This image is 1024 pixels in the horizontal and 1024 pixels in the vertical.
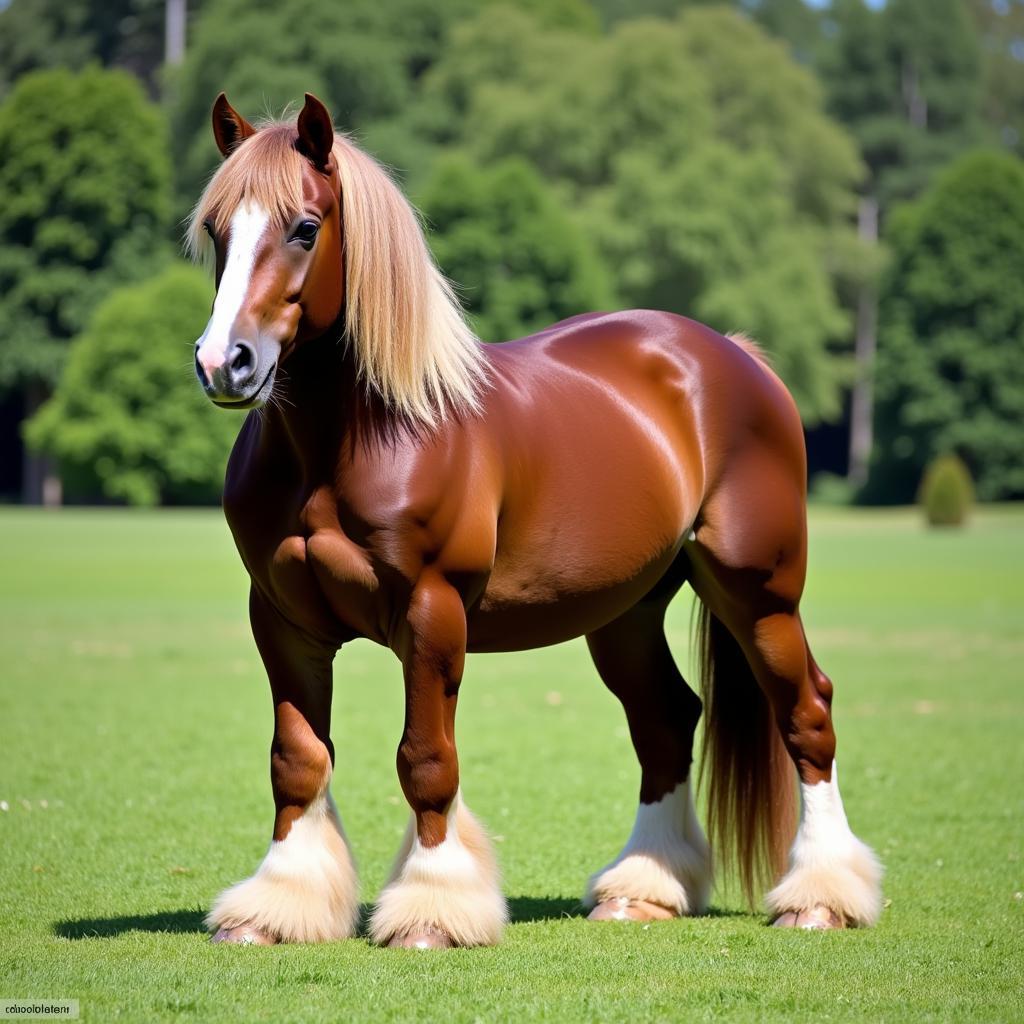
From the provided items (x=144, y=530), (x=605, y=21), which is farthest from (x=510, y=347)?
(x=605, y=21)

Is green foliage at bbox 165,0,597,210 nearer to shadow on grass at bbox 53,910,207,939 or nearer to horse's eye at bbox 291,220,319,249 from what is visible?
shadow on grass at bbox 53,910,207,939

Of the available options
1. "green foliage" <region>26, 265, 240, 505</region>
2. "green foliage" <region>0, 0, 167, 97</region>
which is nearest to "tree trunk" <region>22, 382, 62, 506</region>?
"green foliage" <region>26, 265, 240, 505</region>

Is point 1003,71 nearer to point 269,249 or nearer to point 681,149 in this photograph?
point 681,149

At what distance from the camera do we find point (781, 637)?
20.9ft

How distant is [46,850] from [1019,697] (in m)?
9.13

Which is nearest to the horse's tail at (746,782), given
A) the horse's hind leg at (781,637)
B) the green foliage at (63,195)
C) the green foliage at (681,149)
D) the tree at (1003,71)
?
the horse's hind leg at (781,637)

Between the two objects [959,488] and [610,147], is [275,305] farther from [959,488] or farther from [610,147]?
[610,147]

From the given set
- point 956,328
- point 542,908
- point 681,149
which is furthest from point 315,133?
point 956,328

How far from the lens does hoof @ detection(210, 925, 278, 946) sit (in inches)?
220

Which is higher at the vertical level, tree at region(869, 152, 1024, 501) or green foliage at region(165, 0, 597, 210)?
green foliage at region(165, 0, 597, 210)

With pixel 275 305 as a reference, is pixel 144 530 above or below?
below

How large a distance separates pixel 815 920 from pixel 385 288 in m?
2.86

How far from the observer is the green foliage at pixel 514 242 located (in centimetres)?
5534

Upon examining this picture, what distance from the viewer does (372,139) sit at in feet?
195
